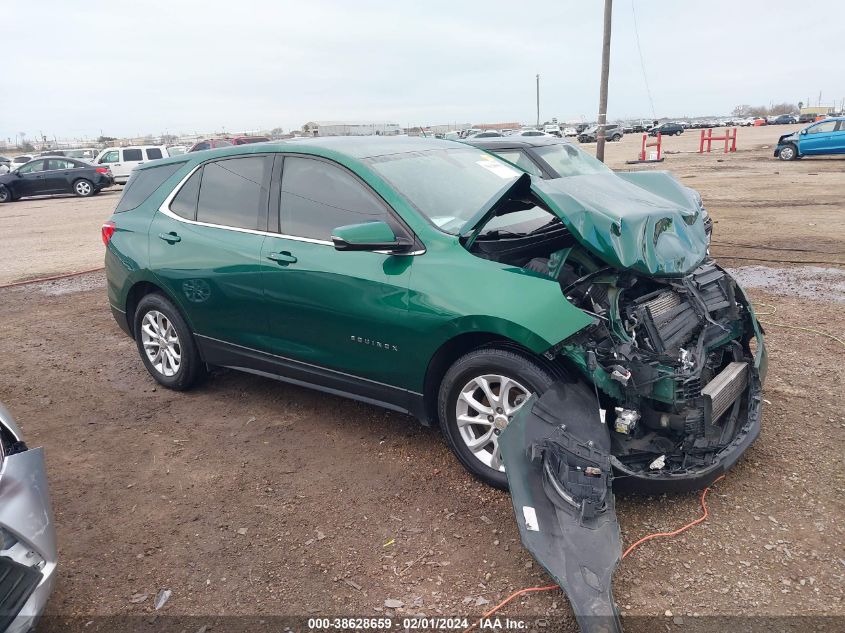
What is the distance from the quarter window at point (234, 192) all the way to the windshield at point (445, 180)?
34.1 inches

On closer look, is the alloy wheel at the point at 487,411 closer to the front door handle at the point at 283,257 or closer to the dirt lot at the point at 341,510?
the dirt lot at the point at 341,510

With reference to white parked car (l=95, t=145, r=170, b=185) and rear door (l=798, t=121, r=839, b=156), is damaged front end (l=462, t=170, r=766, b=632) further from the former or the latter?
white parked car (l=95, t=145, r=170, b=185)

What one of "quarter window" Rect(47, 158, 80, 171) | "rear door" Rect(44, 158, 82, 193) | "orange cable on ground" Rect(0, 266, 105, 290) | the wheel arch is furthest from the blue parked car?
"quarter window" Rect(47, 158, 80, 171)

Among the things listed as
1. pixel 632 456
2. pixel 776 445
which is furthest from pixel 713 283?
pixel 632 456

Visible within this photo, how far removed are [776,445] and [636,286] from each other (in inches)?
49.1

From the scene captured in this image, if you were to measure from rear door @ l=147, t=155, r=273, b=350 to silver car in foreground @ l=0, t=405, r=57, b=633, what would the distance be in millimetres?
1827

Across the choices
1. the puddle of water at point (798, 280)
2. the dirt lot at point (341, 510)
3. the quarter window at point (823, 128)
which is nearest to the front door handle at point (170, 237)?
the dirt lot at point (341, 510)

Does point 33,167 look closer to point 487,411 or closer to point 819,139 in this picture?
point 487,411

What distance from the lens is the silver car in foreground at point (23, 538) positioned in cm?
223

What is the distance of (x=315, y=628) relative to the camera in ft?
8.70

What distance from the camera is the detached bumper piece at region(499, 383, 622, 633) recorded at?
2.53 meters

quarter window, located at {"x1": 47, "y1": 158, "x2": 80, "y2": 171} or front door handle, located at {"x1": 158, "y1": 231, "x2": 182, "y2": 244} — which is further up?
front door handle, located at {"x1": 158, "y1": 231, "x2": 182, "y2": 244}

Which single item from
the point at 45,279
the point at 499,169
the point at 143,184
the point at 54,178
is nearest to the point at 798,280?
the point at 499,169

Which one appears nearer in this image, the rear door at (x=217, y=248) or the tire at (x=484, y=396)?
the tire at (x=484, y=396)
